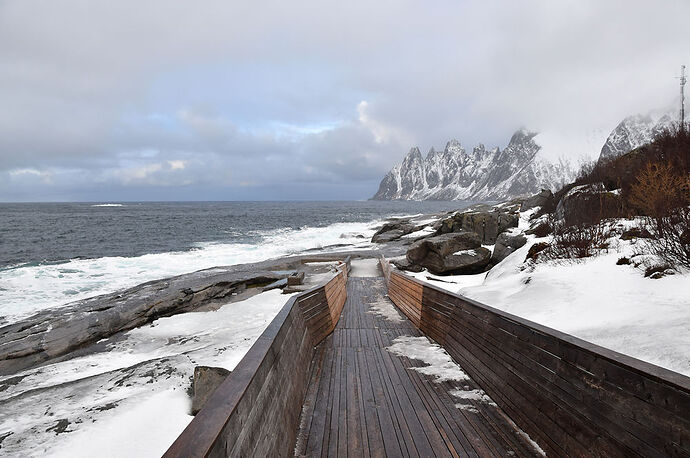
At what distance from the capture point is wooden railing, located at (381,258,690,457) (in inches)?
87.3

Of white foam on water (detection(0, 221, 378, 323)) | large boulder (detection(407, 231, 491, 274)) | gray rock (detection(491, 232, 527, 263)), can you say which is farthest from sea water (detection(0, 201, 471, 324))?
gray rock (detection(491, 232, 527, 263))

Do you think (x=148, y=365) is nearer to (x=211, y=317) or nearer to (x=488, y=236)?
(x=211, y=317)

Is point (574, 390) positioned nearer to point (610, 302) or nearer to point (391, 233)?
point (610, 302)

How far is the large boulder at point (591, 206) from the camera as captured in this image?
529 inches

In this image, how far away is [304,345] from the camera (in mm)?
5301

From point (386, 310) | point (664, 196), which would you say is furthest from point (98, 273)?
point (664, 196)

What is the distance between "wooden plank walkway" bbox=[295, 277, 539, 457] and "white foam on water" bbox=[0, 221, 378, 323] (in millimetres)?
16267

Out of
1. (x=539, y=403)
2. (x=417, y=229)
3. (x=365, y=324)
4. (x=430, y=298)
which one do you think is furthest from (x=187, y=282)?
(x=417, y=229)

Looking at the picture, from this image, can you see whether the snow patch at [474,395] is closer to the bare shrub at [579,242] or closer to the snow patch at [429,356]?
the snow patch at [429,356]

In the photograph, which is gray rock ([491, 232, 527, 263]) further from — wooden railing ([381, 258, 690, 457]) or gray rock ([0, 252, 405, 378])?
wooden railing ([381, 258, 690, 457])

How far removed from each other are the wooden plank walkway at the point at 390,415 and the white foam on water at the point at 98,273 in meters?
16.3

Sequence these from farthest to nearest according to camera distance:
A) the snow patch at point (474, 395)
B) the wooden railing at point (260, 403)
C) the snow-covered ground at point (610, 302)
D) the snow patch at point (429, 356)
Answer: the snow patch at point (429, 356)
the snow-covered ground at point (610, 302)
the snow patch at point (474, 395)
the wooden railing at point (260, 403)

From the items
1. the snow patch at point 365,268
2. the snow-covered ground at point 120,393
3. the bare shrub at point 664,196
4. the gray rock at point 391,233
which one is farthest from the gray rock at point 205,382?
the gray rock at point 391,233

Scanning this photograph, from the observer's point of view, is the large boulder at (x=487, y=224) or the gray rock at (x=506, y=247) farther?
the large boulder at (x=487, y=224)
